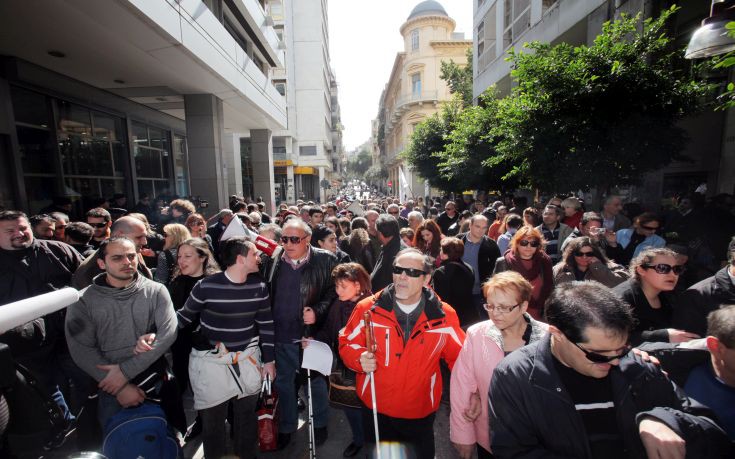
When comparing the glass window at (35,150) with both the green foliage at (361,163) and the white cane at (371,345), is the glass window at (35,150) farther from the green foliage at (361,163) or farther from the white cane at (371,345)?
the green foliage at (361,163)

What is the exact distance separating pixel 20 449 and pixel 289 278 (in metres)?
2.25

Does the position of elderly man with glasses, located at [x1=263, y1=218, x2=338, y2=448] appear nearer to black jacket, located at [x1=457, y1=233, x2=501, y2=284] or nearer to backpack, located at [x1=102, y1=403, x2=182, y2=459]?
backpack, located at [x1=102, y1=403, x2=182, y2=459]

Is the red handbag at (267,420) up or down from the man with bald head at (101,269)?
down

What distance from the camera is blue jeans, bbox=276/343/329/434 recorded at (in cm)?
337

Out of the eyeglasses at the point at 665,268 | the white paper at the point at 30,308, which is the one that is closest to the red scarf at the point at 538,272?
the eyeglasses at the point at 665,268

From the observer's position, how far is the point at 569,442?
1516mm

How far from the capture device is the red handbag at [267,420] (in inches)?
121

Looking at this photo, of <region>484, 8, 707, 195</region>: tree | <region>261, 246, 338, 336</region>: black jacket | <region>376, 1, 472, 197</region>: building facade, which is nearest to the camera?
<region>261, 246, 338, 336</region>: black jacket

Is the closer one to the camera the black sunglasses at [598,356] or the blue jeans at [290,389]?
the black sunglasses at [598,356]

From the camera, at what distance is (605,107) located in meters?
5.87

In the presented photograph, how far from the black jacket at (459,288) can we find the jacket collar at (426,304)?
1564mm

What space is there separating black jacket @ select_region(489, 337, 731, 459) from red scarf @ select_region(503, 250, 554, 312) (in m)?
2.23

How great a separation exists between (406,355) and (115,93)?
1322cm

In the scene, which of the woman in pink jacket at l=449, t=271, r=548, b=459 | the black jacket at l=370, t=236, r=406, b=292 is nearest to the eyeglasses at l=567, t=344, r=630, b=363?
the woman in pink jacket at l=449, t=271, r=548, b=459
